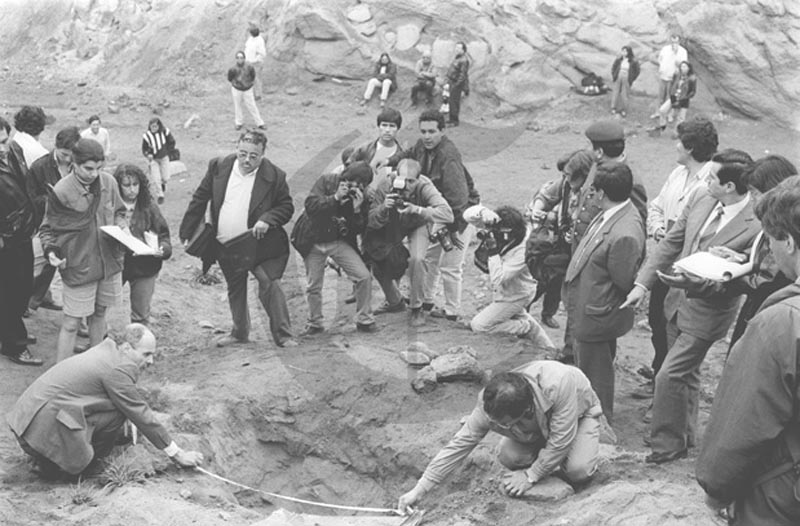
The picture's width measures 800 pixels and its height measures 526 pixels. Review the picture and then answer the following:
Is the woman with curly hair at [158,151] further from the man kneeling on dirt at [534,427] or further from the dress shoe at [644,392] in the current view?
the man kneeling on dirt at [534,427]

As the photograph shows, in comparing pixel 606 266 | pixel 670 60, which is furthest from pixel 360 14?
pixel 606 266

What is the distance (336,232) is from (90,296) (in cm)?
212

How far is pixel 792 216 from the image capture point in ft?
11.7

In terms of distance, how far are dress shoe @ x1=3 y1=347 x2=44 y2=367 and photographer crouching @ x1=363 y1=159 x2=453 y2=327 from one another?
293cm

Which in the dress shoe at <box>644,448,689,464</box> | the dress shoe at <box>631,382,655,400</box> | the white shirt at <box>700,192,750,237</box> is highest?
the white shirt at <box>700,192,750,237</box>

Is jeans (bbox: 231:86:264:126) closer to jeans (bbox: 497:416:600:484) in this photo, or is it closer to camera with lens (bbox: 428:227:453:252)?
camera with lens (bbox: 428:227:453:252)

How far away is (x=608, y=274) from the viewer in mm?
→ 6500

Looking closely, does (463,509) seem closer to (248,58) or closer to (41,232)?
(41,232)

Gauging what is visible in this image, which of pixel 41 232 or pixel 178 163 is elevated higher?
pixel 41 232

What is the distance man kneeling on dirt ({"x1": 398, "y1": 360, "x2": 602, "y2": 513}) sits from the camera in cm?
529

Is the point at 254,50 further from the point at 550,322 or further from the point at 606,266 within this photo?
the point at 606,266

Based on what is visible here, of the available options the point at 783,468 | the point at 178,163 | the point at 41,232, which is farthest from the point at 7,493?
the point at 178,163

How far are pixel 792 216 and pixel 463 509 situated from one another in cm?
288

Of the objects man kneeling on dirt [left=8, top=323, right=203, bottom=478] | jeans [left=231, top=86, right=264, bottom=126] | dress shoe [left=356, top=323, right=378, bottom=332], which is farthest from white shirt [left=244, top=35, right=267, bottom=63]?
man kneeling on dirt [left=8, top=323, right=203, bottom=478]
